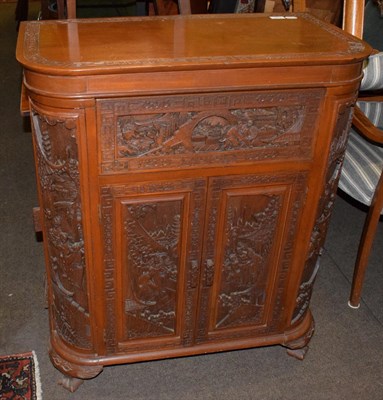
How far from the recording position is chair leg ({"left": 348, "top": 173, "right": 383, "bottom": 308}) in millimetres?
1736

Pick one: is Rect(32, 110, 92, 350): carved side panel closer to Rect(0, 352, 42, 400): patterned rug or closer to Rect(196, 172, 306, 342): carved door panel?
Rect(0, 352, 42, 400): patterned rug

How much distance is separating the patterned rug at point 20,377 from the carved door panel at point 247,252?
0.53m

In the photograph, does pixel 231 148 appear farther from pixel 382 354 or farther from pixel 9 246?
pixel 9 246

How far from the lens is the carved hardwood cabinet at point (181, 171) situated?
3.86 ft

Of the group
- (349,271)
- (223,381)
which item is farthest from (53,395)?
(349,271)

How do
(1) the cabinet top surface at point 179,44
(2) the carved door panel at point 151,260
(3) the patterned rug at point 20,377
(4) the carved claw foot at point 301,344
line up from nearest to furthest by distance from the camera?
(1) the cabinet top surface at point 179,44, (2) the carved door panel at point 151,260, (3) the patterned rug at point 20,377, (4) the carved claw foot at point 301,344

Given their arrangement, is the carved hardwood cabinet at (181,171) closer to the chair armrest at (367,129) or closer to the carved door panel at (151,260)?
the carved door panel at (151,260)

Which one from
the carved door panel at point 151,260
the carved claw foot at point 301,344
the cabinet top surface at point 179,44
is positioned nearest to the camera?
the cabinet top surface at point 179,44

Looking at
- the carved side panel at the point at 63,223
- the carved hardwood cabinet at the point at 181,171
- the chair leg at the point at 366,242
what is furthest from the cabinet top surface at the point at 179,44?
the chair leg at the point at 366,242

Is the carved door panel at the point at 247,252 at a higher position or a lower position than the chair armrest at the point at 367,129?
A: lower

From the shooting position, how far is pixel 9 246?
7.22 feet

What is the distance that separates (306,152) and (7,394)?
1114 millimetres

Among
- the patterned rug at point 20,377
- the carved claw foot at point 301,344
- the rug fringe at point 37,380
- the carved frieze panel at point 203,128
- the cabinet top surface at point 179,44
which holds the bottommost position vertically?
the rug fringe at point 37,380

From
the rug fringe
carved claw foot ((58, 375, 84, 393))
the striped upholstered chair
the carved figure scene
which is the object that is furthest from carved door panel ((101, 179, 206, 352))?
the striped upholstered chair
